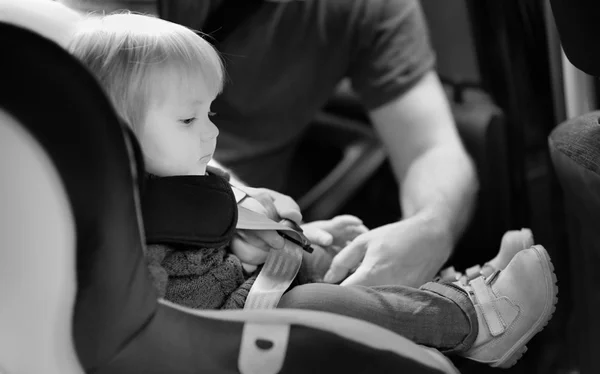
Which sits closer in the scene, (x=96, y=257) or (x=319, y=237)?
(x=96, y=257)

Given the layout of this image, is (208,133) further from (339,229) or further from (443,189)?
(443,189)

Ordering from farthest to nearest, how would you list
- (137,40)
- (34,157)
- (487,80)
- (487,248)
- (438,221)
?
(487,80) < (487,248) < (438,221) < (137,40) < (34,157)

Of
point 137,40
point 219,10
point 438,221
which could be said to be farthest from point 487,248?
point 137,40

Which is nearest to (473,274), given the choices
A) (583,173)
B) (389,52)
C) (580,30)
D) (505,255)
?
(505,255)

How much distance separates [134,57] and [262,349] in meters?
0.25

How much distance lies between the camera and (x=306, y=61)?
105 centimetres

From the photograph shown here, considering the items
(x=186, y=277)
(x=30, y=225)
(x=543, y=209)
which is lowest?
(x=543, y=209)

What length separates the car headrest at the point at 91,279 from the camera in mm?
495

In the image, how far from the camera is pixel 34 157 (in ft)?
1.64

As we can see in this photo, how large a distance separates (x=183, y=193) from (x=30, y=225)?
0.15 meters

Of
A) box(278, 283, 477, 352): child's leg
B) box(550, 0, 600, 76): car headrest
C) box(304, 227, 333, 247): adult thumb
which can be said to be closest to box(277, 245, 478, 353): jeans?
box(278, 283, 477, 352): child's leg

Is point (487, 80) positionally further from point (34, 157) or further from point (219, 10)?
point (34, 157)

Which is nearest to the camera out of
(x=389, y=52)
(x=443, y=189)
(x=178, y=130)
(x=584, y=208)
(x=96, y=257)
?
(x=96, y=257)

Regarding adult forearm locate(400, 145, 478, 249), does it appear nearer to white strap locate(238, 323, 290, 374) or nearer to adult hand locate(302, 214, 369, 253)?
adult hand locate(302, 214, 369, 253)
